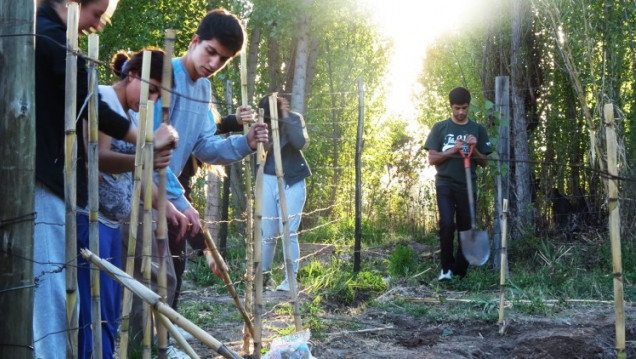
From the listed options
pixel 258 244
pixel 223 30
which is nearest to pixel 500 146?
pixel 258 244

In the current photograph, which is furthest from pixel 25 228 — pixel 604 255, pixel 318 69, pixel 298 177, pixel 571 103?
pixel 318 69

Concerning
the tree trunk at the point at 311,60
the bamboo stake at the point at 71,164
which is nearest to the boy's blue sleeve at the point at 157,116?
the bamboo stake at the point at 71,164

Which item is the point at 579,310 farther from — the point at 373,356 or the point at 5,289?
the point at 5,289

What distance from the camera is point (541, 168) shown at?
9.83 meters

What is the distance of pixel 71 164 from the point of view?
2717 millimetres

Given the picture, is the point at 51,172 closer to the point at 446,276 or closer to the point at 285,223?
the point at 285,223

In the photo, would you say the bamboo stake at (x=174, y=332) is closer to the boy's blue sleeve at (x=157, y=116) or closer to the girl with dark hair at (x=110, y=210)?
the girl with dark hair at (x=110, y=210)

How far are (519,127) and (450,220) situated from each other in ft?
6.67

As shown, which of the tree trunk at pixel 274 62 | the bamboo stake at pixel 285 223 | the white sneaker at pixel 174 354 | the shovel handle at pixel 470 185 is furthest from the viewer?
the tree trunk at pixel 274 62

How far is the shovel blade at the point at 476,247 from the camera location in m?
7.87

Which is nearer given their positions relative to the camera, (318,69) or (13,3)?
(13,3)

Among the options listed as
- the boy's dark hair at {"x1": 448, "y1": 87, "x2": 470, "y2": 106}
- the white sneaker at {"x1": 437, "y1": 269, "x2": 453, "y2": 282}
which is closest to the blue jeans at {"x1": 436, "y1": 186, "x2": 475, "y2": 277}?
the white sneaker at {"x1": 437, "y1": 269, "x2": 453, "y2": 282}

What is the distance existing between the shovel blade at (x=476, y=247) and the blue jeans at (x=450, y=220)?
73 mm

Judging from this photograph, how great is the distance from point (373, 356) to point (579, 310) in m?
2.21
